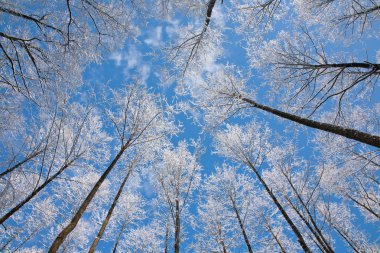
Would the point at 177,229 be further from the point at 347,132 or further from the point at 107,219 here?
the point at 347,132

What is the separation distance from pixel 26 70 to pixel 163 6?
342cm

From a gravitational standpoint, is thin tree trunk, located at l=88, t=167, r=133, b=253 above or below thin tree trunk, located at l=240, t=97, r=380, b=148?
above

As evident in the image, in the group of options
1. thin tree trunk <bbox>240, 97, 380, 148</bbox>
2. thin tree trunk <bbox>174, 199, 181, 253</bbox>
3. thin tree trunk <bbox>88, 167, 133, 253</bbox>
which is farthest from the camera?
thin tree trunk <bbox>174, 199, 181, 253</bbox>

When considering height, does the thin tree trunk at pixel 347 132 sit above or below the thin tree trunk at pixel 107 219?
below

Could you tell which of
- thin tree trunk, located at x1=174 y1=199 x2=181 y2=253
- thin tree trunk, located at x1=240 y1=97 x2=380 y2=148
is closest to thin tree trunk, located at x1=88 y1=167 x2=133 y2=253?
thin tree trunk, located at x1=174 y1=199 x2=181 y2=253

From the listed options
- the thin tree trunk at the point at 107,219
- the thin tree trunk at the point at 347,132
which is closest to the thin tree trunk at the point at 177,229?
the thin tree trunk at the point at 107,219

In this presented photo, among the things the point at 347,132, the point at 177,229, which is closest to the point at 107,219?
the point at 177,229

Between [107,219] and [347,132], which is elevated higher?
[107,219]

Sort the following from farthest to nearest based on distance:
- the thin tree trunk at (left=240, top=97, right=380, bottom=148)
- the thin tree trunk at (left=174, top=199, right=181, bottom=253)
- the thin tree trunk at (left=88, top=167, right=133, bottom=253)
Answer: the thin tree trunk at (left=174, top=199, right=181, bottom=253)
the thin tree trunk at (left=88, top=167, right=133, bottom=253)
the thin tree trunk at (left=240, top=97, right=380, bottom=148)

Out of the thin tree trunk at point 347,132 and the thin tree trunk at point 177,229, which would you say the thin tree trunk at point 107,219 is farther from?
the thin tree trunk at point 347,132

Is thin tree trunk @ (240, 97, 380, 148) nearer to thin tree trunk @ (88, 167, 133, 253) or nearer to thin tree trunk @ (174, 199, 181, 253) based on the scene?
thin tree trunk @ (174, 199, 181, 253)

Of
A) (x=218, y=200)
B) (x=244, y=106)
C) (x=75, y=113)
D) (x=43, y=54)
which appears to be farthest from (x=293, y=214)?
(x=43, y=54)

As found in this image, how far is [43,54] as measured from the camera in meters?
4.22

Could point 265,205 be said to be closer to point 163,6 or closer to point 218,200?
point 218,200
